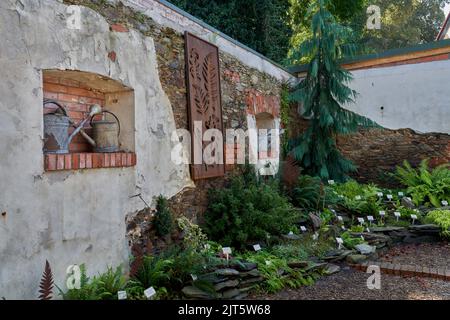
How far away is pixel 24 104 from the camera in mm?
2295

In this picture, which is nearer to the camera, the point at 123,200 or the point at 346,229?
the point at 123,200

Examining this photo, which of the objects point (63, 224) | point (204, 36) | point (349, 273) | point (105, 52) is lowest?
point (349, 273)

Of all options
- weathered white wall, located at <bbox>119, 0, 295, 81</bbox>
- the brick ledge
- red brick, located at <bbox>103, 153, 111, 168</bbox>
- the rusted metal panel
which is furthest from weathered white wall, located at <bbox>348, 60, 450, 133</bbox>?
red brick, located at <bbox>103, 153, 111, 168</bbox>

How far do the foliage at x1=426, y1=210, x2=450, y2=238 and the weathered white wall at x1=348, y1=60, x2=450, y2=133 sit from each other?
2.26 meters

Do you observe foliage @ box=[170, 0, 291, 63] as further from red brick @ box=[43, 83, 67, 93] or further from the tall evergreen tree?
red brick @ box=[43, 83, 67, 93]

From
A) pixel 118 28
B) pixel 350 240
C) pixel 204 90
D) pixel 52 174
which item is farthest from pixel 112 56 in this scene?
pixel 350 240

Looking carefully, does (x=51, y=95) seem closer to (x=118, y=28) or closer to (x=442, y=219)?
(x=118, y=28)

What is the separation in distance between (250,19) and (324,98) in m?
4.43

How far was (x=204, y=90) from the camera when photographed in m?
4.29

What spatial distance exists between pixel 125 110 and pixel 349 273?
2.94 m

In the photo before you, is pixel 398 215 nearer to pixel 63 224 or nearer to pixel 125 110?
pixel 125 110
